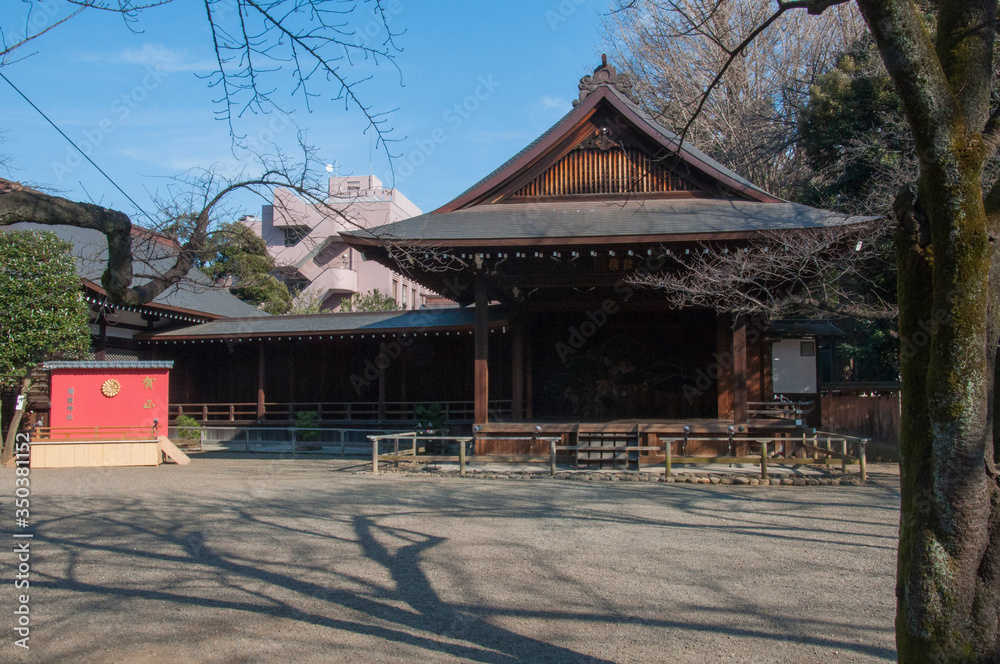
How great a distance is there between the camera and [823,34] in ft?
86.9

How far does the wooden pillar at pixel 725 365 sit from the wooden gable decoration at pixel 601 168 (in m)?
2.55

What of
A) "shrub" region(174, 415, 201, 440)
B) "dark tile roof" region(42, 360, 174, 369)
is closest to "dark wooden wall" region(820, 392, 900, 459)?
"dark tile roof" region(42, 360, 174, 369)

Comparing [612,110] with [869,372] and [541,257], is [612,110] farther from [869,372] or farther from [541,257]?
[869,372]

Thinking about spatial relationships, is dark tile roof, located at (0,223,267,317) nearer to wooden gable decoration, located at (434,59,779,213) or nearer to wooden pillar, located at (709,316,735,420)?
wooden gable decoration, located at (434,59,779,213)

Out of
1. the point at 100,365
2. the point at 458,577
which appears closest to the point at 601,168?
the point at 458,577

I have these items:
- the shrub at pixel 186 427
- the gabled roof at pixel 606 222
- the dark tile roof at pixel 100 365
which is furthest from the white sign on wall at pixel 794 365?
the shrub at pixel 186 427

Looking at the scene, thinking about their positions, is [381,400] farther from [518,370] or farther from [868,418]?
[868,418]

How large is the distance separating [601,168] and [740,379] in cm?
494

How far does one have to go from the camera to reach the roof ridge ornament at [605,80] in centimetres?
1483

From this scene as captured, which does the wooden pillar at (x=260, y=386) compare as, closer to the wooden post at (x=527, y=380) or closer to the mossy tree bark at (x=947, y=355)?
the wooden post at (x=527, y=380)

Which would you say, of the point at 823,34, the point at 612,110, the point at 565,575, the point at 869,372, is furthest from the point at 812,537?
the point at 823,34

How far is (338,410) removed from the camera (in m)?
19.7

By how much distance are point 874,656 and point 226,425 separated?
60.4 ft

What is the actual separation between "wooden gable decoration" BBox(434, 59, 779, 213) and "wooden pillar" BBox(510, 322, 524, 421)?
305 cm
